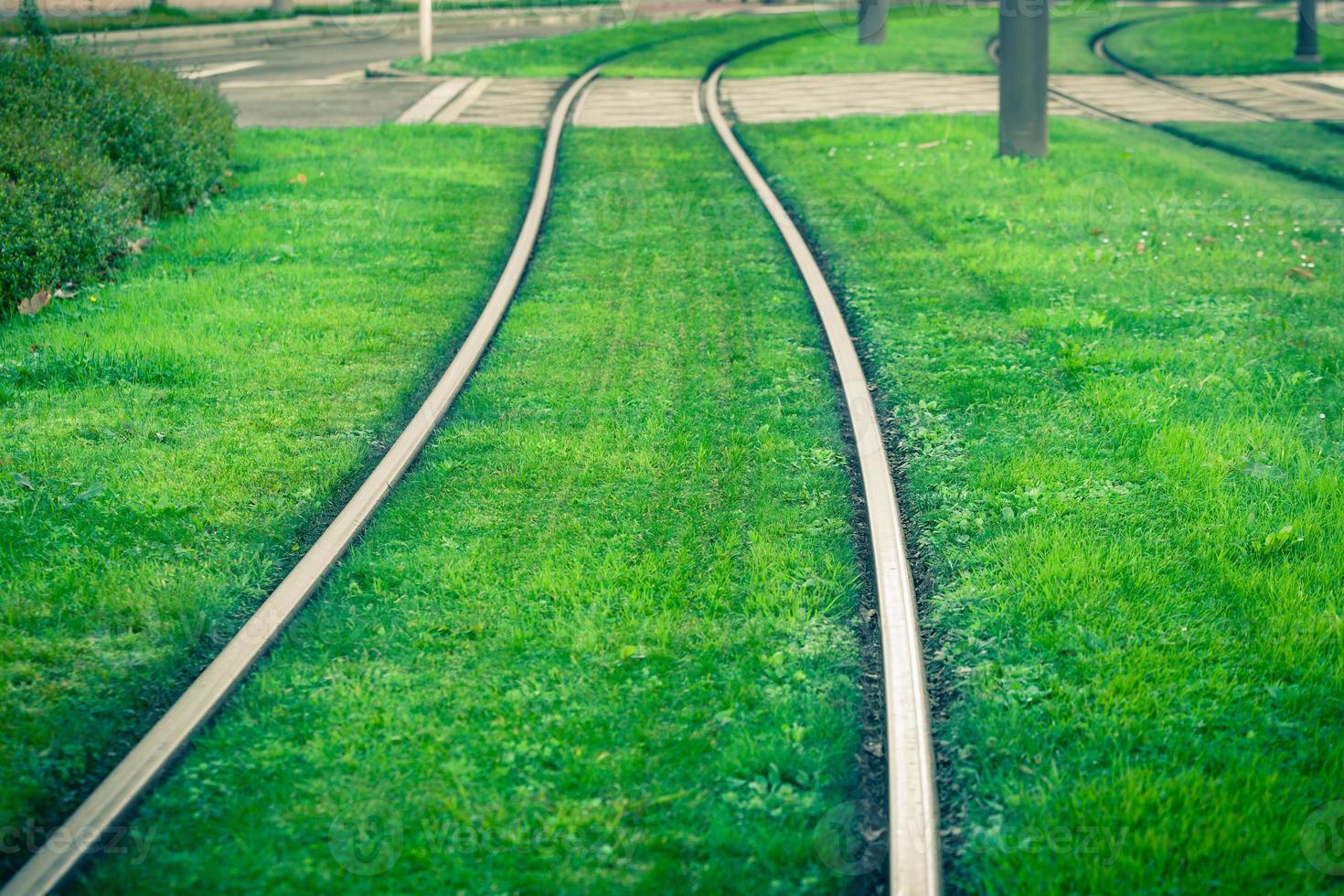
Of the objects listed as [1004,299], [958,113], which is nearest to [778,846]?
[1004,299]

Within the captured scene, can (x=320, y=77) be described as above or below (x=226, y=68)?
below

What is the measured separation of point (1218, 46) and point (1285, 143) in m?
10.6

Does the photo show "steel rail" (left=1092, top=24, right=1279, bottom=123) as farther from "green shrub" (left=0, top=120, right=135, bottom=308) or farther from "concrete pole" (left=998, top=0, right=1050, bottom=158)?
Answer: "green shrub" (left=0, top=120, right=135, bottom=308)

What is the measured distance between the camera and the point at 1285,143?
546 inches

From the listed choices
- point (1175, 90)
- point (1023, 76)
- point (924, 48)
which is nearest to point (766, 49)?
point (924, 48)

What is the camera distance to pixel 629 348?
6.89 m

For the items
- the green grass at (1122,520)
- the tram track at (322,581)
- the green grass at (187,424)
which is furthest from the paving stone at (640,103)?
the tram track at (322,581)

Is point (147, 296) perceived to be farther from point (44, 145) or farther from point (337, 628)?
point (337, 628)

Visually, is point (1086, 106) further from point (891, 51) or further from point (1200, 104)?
point (891, 51)

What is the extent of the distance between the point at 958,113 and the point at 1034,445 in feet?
34.9

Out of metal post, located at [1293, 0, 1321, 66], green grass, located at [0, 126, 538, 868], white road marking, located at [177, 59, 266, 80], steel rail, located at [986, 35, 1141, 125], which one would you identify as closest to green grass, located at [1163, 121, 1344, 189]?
steel rail, located at [986, 35, 1141, 125]

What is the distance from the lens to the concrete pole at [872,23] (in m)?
23.4

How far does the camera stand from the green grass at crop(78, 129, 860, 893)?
3207 millimetres

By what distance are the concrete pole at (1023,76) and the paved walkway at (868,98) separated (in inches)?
133
